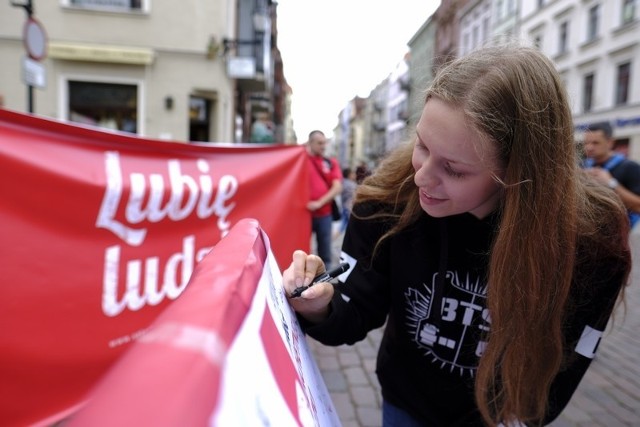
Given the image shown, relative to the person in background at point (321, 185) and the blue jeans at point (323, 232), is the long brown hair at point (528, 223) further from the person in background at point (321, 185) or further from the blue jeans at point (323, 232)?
the blue jeans at point (323, 232)

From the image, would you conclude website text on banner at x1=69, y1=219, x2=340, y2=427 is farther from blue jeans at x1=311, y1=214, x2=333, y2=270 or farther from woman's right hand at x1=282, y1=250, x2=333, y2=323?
blue jeans at x1=311, y1=214, x2=333, y2=270

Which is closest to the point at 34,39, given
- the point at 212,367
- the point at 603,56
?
the point at 212,367

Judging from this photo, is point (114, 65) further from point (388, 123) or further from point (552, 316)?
point (388, 123)

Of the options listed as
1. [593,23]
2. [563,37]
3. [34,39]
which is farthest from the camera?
[563,37]

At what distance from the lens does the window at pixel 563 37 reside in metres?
23.7

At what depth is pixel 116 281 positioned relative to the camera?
2.40 metres

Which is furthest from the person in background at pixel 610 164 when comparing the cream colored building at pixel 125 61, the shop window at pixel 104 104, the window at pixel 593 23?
the window at pixel 593 23

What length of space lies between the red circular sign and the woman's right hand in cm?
659

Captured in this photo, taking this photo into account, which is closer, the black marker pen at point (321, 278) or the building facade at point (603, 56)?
the black marker pen at point (321, 278)

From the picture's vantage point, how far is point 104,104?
11.6 meters

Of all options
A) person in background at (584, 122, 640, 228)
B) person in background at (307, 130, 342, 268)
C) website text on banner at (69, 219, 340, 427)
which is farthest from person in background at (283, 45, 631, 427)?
person in background at (307, 130, 342, 268)

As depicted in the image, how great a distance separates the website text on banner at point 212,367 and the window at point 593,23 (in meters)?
25.9

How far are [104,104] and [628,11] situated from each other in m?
21.0

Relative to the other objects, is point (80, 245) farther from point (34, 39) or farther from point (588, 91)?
point (588, 91)
